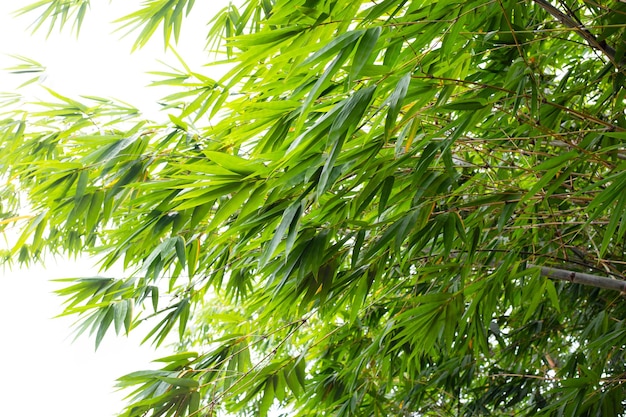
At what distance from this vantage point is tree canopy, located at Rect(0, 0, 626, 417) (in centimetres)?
97

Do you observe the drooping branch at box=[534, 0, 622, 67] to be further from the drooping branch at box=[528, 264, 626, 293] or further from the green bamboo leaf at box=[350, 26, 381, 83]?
the drooping branch at box=[528, 264, 626, 293]

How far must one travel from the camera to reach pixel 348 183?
1382 mm

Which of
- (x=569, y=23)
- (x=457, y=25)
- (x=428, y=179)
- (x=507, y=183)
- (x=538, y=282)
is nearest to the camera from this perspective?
(x=457, y=25)

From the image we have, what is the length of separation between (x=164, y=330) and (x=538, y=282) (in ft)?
3.04

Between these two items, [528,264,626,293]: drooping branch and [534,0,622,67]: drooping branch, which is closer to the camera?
[534,0,622,67]: drooping branch

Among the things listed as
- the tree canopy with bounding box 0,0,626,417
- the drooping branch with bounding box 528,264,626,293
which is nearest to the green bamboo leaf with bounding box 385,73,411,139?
the tree canopy with bounding box 0,0,626,417

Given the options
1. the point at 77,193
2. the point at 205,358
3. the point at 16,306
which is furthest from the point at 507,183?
the point at 16,306

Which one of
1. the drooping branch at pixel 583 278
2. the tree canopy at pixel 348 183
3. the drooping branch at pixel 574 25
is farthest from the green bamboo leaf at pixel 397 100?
the drooping branch at pixel 583 278

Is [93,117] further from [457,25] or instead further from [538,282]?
[538,282]

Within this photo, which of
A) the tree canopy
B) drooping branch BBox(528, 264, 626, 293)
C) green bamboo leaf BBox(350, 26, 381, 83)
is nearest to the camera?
green bamboo leaf BBox(350, 26, 381, 83)

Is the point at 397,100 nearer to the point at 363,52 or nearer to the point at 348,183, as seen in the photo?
the point at 363,52

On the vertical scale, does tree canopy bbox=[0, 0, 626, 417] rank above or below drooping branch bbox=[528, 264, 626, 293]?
above

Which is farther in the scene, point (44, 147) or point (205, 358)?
point (44, 147)

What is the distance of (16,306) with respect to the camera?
6.06 m
